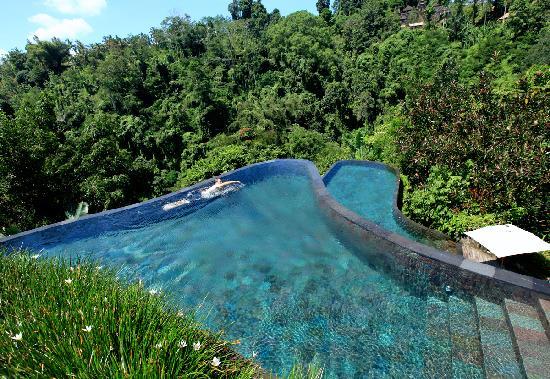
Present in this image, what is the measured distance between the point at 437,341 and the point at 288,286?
232cm

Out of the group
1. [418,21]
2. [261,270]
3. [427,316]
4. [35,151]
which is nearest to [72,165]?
[35,151]

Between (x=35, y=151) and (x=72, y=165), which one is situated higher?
(x=35, y=151)

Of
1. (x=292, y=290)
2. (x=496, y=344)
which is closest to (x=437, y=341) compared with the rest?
(x=496, y=344)

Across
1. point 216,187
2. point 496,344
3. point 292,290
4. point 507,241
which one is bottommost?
point 496,344

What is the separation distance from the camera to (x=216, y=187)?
10516 mm

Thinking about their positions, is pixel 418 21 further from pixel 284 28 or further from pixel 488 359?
pixel 488 359

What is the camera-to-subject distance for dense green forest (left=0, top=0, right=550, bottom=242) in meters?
7.75

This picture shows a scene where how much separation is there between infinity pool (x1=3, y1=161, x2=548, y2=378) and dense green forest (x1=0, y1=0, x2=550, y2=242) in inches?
99.8

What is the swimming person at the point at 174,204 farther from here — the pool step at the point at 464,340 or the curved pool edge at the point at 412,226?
the pool step at the point at 464,340

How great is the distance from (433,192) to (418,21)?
1841 inches

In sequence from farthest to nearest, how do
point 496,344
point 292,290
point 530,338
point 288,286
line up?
point 288,286 → point 292,290 → point 496,344 → point 530,338

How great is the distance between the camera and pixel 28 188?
10.4m

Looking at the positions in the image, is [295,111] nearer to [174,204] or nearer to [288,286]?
[174,204]

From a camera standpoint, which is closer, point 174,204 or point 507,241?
point 507,241
